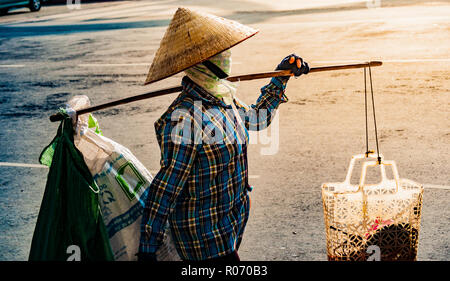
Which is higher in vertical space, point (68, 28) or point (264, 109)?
point (264, 109)

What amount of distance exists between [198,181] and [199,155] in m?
0.12

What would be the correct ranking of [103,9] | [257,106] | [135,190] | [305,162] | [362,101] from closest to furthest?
[135,190] < [257,106] < [305,162] < [362,101] < [103,9]

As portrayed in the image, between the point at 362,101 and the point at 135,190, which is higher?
the point at 135,190

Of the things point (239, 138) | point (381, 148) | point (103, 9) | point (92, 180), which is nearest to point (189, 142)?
point (239, 138)

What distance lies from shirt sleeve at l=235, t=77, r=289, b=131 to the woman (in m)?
0.45

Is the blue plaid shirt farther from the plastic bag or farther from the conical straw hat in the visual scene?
the plastic bag

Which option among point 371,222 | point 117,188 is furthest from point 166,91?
point 371,222

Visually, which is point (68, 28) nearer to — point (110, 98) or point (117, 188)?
point (110, 98)

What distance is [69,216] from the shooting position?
9.91 feet

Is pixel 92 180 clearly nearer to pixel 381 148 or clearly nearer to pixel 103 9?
pixel 381 148

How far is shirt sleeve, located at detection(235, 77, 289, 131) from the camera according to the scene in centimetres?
358

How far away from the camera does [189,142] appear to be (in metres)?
2.88

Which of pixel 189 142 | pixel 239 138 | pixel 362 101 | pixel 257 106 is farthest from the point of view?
pixel 362 101
